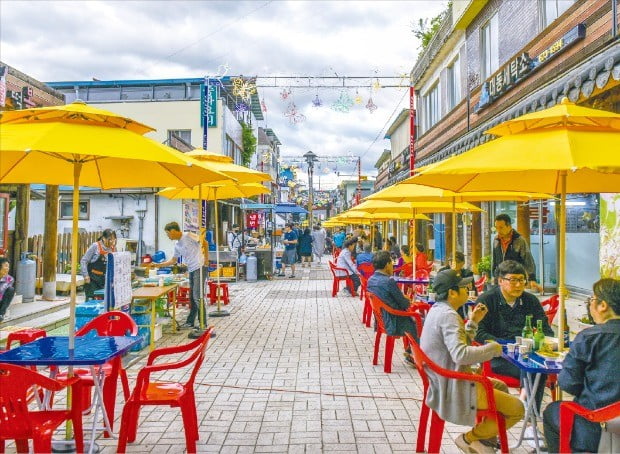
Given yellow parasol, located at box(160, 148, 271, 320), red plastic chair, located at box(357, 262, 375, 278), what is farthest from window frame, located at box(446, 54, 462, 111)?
yellow parasol, located at box(160, 148, 271, 320)

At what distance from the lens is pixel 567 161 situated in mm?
3400

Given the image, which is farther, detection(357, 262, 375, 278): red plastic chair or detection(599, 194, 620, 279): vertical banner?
detection(357, 262, 375, 278): red plastic chair

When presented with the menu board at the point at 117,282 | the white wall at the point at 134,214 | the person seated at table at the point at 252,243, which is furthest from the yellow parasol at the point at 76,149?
the white wall at the point at 134,214

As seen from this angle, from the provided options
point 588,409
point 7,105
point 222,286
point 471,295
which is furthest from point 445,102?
point 588,409

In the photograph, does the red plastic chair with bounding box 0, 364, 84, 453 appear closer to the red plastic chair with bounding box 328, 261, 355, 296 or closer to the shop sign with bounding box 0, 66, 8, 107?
the shop sign with bounding box 0, 66, 8, 107

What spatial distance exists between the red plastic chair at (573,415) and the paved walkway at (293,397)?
1069 millimetres

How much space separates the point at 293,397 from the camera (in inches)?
213

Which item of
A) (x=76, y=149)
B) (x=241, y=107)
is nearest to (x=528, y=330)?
(x=76, y=149)

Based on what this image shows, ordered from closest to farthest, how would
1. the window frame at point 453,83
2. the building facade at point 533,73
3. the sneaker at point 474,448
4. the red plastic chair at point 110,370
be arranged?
the sneaker at point 474,448 < the red plastic chair at point 110,370 < the building facade at point 533,73 < the window frame at point 453,83

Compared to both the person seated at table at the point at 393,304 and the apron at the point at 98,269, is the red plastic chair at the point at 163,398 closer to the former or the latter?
the person seated at table at the point at 393,304

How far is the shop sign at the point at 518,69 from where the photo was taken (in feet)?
27.3

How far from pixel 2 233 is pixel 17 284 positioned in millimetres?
1037

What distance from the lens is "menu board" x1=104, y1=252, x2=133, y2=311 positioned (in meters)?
6.55

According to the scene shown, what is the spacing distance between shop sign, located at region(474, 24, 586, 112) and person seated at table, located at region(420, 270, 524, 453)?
20.6 ft
